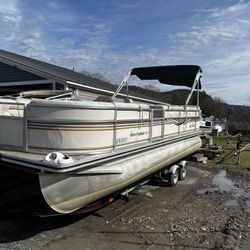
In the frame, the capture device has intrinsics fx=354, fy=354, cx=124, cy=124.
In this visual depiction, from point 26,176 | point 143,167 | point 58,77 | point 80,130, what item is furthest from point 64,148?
point 58,77

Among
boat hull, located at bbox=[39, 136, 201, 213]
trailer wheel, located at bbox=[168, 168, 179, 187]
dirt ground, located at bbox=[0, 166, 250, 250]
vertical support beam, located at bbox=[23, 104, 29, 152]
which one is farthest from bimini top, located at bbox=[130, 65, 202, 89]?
vertical support beam, located at bbox=[23, 104, 29, 152]

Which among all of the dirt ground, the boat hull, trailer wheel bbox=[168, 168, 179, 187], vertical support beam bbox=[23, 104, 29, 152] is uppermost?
vertical support beam bbox=[23, 104, 29, 152]

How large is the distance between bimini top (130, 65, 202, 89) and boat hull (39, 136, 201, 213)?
381 cm

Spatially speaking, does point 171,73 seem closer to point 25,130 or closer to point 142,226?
point 142,226

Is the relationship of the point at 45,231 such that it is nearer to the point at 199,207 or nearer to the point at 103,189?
the point at 103,189

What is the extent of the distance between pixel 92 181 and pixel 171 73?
18.5 ft

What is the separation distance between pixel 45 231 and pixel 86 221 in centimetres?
69

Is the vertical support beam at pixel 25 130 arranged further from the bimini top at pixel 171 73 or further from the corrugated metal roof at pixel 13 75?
the corrugated metal roof at pixel 13 75

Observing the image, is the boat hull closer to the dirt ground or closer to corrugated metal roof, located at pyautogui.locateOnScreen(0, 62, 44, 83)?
the dirt ground

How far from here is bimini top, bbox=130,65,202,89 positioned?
9383mm

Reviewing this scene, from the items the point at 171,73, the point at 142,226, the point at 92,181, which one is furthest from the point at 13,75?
the point at 92,181

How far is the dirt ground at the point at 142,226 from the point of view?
185 inches

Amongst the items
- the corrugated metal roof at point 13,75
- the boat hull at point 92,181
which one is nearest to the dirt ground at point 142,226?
the boat hull at point 92,181

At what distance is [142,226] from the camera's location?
537 cm
